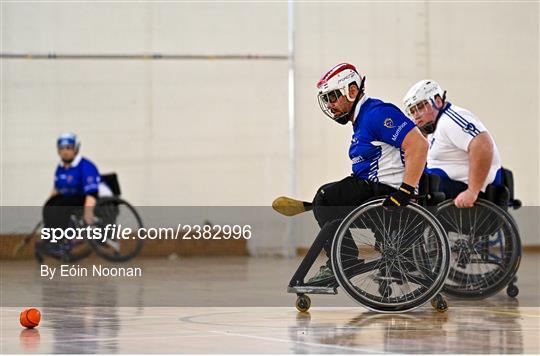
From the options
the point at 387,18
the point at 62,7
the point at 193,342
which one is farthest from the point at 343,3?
the point at 193,342

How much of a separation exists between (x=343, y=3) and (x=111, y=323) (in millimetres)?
8305

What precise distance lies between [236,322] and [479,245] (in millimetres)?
2127

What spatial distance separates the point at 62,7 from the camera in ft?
41.3

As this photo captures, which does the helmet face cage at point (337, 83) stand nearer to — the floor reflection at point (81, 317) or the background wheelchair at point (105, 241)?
the floor reflection at point (81, 317)

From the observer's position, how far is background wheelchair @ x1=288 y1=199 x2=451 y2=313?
560 centimetres

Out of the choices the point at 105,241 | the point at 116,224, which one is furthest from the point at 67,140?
the point at 105,241

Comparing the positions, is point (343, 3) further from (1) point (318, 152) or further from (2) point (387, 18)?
(1) point (318, 152)

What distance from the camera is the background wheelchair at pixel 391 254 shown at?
18.4 feet

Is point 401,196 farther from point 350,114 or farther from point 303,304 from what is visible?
point 303,304

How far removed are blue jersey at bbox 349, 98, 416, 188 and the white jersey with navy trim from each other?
4.25 feet

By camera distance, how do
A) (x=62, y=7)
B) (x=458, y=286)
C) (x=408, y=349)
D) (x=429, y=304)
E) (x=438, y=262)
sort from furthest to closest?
1. (x=62, y=7)
2. (x=458, y=286)
3. (x=429, y=304)
4. (x=438, y=262)
5. (x=408, y=349)

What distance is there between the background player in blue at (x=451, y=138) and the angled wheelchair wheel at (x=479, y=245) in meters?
0.18

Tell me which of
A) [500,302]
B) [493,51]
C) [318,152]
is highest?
[493,51]

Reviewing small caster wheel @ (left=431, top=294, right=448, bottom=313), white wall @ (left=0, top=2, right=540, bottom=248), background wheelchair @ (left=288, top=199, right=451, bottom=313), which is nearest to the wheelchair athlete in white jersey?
small caster wheel @ (left=431, top=294, right=448, bottom=313)
